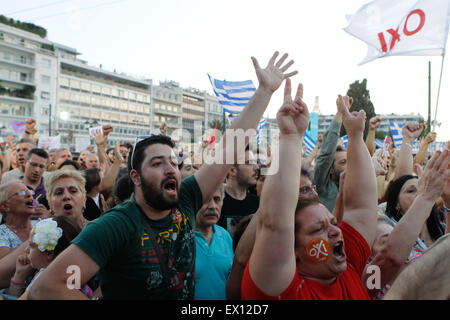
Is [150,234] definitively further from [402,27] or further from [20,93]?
[20,93]

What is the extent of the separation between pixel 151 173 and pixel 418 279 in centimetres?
148

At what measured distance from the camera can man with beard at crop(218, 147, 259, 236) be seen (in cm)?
375

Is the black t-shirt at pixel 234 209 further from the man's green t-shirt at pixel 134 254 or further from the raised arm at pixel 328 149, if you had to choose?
the man's green t-shirt at pixel 134 254

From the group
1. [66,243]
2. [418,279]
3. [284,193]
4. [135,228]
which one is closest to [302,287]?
[284,193]

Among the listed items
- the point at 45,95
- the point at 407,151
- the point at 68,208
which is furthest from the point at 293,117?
the point at 45,95

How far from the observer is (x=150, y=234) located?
184 centimetres

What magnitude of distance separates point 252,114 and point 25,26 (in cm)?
6634

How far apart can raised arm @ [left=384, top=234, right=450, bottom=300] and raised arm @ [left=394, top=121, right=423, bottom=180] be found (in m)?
3.03

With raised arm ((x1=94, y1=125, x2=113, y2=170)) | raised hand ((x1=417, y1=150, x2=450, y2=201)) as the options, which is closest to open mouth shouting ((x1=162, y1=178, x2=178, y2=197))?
raised hand ((x1=417, y1=150, x2=450, y2=201))

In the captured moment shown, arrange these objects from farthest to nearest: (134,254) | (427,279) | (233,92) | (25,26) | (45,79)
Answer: (25,26) → (45,79) → (233,92) → (134,254) → (427,279)

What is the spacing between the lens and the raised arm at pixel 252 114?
2248mm

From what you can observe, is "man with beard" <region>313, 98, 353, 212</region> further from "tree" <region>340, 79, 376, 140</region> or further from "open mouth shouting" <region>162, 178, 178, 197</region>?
"tree" <region>340, 79, 376, 140</region>

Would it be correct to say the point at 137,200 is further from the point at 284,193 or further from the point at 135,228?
the point at 284,193

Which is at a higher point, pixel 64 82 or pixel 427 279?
pixel 64 82
